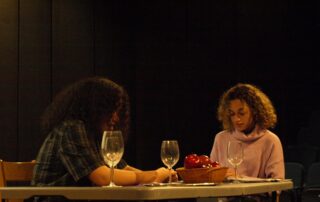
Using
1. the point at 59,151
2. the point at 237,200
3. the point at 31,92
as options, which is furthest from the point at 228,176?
the point at 31,92

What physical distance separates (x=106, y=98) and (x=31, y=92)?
4014 millimetres

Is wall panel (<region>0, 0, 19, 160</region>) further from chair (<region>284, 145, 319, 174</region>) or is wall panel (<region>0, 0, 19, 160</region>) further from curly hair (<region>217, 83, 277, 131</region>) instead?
curly hair (<region>217, 83, 277, 131</region>)

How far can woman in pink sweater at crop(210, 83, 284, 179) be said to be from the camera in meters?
3.41

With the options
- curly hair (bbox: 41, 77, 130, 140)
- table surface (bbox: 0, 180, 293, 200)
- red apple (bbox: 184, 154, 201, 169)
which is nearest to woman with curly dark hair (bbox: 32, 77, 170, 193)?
curly hair (bbox: 41, 77, 130, 140)

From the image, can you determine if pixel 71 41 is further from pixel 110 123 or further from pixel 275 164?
pixel 110 123

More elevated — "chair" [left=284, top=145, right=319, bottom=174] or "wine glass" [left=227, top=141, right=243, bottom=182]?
"wine glass" [left=227, top=141, right=243, bottom=182]

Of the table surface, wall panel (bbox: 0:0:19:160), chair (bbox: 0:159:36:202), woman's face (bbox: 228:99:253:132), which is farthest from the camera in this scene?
wall panel (bbox: 0:0:19:160)

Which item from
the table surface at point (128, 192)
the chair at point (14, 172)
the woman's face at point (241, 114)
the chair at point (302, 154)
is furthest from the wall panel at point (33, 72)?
the table surface at point (128, 192)

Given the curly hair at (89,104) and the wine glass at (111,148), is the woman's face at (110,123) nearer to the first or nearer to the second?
the curly hair at (89,104)

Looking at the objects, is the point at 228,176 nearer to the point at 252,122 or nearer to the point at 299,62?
the point at 252,122

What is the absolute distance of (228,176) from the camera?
9.58 ft

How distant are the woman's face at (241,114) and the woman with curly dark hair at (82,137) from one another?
0.94 m

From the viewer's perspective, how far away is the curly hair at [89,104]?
2.54 metres

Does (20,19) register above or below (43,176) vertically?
above
